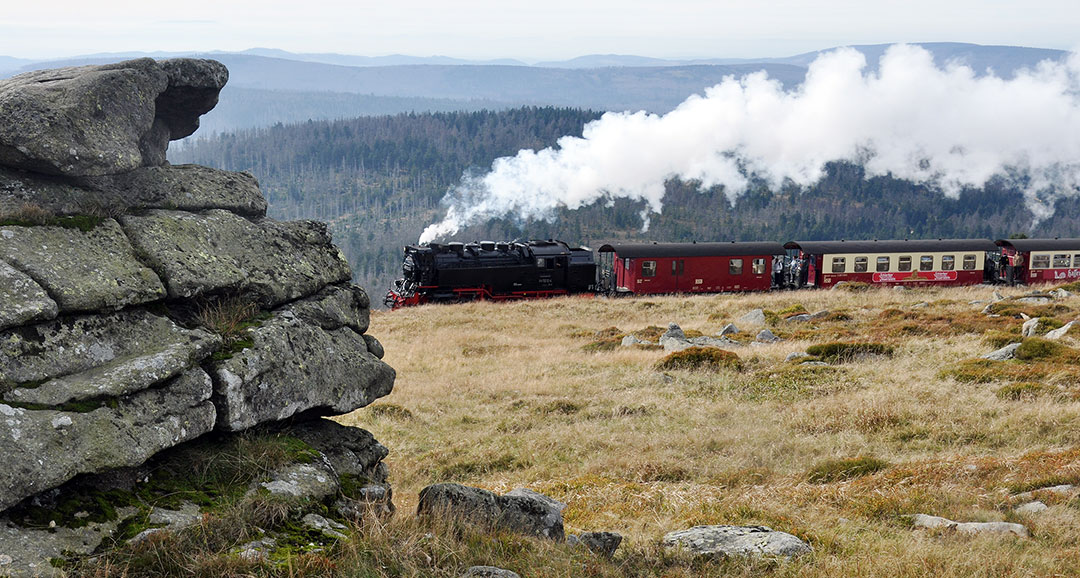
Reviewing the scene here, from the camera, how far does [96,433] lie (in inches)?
245

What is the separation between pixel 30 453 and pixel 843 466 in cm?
1088

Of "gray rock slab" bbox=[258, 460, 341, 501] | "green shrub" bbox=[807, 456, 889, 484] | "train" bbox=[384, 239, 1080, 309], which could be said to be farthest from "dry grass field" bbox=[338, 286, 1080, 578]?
"train" bbox=[384, 239, 1080, 309]

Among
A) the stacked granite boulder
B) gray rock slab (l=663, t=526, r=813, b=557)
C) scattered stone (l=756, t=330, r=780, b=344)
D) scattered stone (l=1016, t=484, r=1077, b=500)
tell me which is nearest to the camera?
the stacked granite boulder

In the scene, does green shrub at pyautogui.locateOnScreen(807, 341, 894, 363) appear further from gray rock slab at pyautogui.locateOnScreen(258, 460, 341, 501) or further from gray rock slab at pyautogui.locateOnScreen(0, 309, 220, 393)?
gray rock slab at pyautogui.locateOnScreen(0, 309, 220, 393)

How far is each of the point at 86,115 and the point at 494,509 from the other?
574 centimetres

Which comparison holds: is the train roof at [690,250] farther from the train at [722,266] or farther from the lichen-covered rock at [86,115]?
the lichen-covered rock at [86,115]

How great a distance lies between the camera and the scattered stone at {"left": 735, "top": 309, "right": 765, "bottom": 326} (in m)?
33.2

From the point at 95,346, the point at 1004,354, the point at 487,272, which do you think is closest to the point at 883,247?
the point at 487,272

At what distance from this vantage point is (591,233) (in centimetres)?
19025

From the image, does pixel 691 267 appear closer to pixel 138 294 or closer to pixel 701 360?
pixel 701 360

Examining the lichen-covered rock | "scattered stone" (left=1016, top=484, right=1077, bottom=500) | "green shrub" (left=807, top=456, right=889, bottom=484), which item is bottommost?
"green shrub" (left=807, top=456, right=889, bottom=484)

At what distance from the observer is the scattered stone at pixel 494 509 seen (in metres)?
7.54

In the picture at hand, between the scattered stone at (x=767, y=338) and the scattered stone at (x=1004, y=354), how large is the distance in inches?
285

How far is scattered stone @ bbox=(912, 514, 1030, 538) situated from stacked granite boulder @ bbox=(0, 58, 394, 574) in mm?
6362
